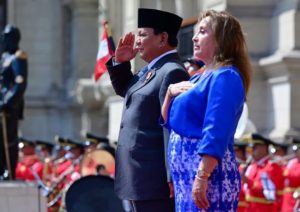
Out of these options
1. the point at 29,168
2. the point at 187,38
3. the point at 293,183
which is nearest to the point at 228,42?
the point at 293,183

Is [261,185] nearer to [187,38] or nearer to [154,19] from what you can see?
[187,38]

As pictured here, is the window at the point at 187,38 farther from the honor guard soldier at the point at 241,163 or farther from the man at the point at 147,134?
the man at the point at 147,134

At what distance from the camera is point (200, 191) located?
583cm

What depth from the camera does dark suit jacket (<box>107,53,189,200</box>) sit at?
22.4 feet

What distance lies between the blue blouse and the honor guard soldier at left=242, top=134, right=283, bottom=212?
6429 millimetres

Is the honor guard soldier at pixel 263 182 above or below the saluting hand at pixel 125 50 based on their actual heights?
below

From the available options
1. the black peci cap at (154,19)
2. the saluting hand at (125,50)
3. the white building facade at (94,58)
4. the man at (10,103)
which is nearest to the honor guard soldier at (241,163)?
the white building facade at (94,58)

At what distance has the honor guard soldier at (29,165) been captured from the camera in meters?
17.9

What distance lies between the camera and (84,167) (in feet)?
47.2

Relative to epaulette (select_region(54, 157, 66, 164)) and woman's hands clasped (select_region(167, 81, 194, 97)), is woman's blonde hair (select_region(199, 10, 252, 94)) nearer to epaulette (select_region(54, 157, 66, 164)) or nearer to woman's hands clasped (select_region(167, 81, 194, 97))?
woman's hands clasped (select_region(167, 81, 194, 97))

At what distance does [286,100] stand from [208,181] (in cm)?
841

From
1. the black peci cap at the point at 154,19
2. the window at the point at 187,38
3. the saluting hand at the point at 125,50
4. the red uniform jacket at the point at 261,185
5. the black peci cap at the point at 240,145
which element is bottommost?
the red uniform jacket at the point at 261,185

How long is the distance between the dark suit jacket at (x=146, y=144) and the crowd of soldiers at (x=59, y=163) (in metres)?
6.77

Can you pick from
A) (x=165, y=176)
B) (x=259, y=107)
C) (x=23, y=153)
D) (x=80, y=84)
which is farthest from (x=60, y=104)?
(x=165, y=176)
